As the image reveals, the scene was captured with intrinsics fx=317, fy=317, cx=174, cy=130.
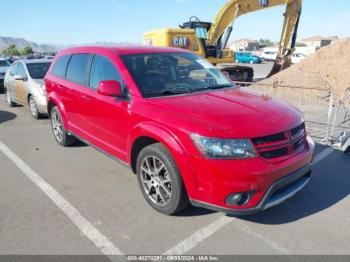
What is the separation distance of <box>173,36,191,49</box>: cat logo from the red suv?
26.8 ft

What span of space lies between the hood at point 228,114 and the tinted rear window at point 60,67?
2744 millimetres

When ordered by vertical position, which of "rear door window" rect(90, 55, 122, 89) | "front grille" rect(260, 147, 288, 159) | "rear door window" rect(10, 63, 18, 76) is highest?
"rear door window" rect(90, 55, 122, 89)

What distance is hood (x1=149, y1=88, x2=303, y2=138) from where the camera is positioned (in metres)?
3.00

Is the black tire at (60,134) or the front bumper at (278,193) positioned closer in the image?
the front bumper at (278,193)

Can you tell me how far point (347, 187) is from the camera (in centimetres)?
429

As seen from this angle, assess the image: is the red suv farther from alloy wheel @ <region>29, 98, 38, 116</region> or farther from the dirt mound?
the dirt mound

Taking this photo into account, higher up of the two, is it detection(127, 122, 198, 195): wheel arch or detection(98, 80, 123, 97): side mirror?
detection(98, 80, 123, 97): side mirror

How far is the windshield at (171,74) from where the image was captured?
3.88m

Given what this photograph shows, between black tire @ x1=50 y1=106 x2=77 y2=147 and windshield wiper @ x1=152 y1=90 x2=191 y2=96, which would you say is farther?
black tire @ x1=50 y1=106 x2=77 y2=147

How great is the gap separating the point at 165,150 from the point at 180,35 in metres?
10.3

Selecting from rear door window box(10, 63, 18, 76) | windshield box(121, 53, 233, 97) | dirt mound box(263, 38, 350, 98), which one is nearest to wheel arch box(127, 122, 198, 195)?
windshield box(121, 53, 233, 97)

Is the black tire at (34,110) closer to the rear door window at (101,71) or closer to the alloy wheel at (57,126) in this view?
the alloy wheel at (57,126)

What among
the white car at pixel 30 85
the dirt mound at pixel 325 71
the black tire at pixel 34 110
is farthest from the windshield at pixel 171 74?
the dirt mound at pixel 325 71

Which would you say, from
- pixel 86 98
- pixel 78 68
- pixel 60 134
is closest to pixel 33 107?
pixel 60 134
